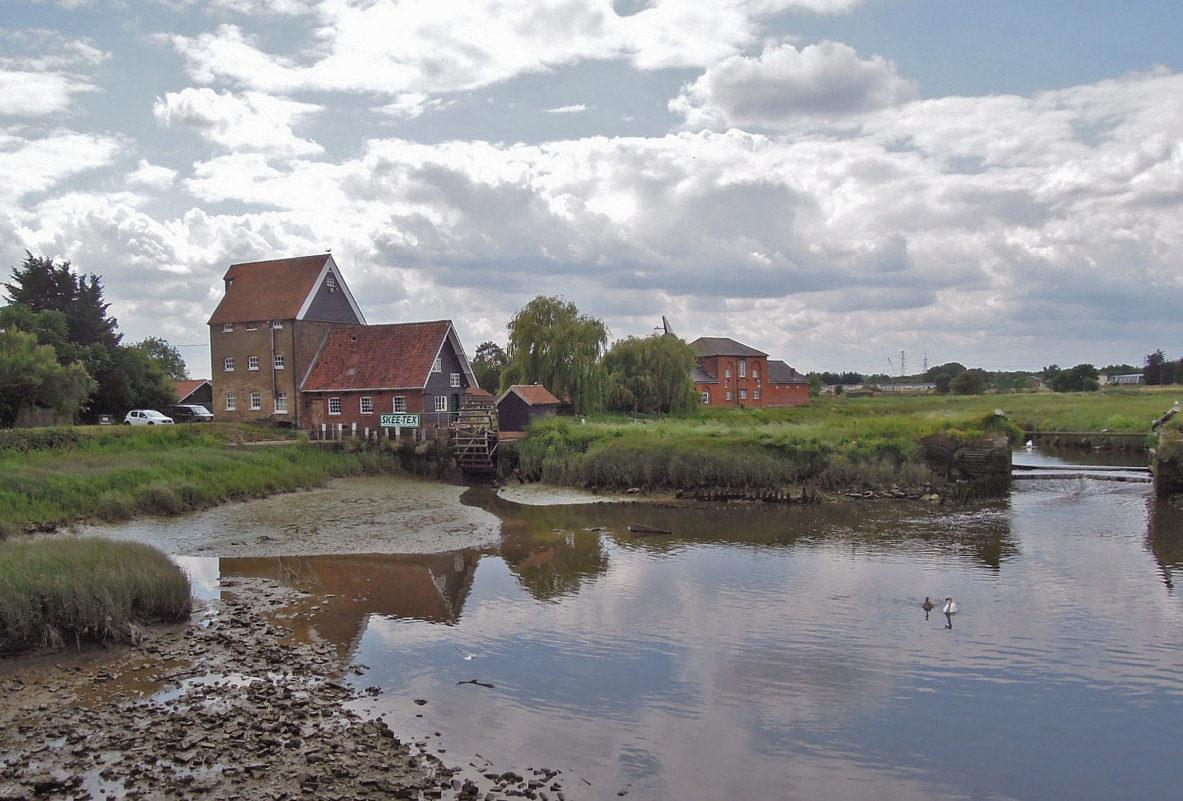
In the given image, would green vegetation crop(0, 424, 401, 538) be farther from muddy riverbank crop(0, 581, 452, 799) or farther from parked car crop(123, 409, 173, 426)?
muddy riverbank crop(0, 581, 452, 799)

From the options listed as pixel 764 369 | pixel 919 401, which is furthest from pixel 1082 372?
pixel 764 369

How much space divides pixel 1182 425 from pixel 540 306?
32.6 metres

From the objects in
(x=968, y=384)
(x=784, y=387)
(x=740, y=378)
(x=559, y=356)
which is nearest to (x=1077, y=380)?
(x=968, y=384)

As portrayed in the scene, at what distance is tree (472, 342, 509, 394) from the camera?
80.8 metres

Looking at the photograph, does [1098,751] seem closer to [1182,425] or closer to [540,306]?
[1182,425]

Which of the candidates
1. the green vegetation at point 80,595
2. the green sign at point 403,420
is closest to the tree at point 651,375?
the green sign at point 403,420

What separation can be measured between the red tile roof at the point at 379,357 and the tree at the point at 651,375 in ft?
48.2

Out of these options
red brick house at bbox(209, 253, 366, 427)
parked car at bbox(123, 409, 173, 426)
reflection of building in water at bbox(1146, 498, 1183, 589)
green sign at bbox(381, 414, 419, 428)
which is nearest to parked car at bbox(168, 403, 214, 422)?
parked car at bbox(123, 409, 173, 426)

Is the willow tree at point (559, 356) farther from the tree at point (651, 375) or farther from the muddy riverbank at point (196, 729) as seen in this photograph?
the muddy riverbank at point (196, 729)

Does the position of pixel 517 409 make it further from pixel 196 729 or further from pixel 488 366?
pixel 488 366

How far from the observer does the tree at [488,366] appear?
80.8 m

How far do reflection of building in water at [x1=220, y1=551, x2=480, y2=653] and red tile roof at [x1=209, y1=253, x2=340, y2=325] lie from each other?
→ 2586 cm

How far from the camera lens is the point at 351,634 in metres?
13.6

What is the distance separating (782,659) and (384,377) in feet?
105
